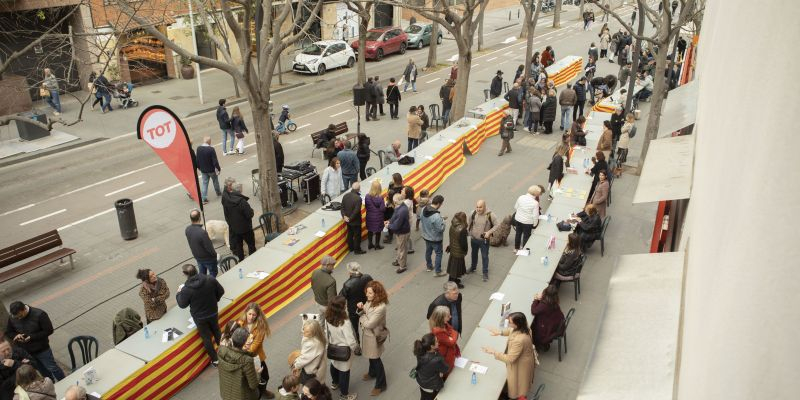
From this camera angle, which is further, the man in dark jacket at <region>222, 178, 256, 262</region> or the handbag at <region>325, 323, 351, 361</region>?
the man in dark jacket at <region>222, 178, 256, 262</region>

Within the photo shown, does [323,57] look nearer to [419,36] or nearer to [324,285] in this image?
[419,36]

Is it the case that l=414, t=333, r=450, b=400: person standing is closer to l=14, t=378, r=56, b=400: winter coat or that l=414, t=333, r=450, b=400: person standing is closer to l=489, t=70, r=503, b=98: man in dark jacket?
l=14, t=378, r=56, b=400: winter coat

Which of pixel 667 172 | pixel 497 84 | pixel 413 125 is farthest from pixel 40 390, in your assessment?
pixel 497 84

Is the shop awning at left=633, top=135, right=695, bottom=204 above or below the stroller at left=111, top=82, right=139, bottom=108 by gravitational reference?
above

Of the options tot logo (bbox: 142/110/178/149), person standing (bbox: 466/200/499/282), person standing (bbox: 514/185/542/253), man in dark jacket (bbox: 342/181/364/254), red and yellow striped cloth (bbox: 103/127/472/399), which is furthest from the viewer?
man in dark jacket (bbox: 342/181/364/254)

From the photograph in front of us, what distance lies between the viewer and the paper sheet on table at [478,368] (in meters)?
8.55

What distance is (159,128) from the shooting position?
1098 centimetres

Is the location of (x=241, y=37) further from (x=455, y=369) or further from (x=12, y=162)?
(x=12, y=162)

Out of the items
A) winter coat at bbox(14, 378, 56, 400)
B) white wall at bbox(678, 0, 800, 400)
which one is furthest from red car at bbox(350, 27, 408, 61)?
white wall at bbox(678, 0, 800, 400)

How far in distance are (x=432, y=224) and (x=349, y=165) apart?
4575mm

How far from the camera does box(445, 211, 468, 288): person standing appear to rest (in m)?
11.5

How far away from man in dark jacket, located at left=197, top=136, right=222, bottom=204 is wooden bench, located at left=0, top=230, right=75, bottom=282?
385 cm

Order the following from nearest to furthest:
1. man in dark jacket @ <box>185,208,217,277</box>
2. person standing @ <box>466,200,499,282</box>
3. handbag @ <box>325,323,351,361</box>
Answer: handbag @ <box>325,323,351,361</box>, man in dark jacket @ <box>185,208,217,277</box>, person standing @ <box>466,200,499,282</box>

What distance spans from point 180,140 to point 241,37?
11.6 ft
